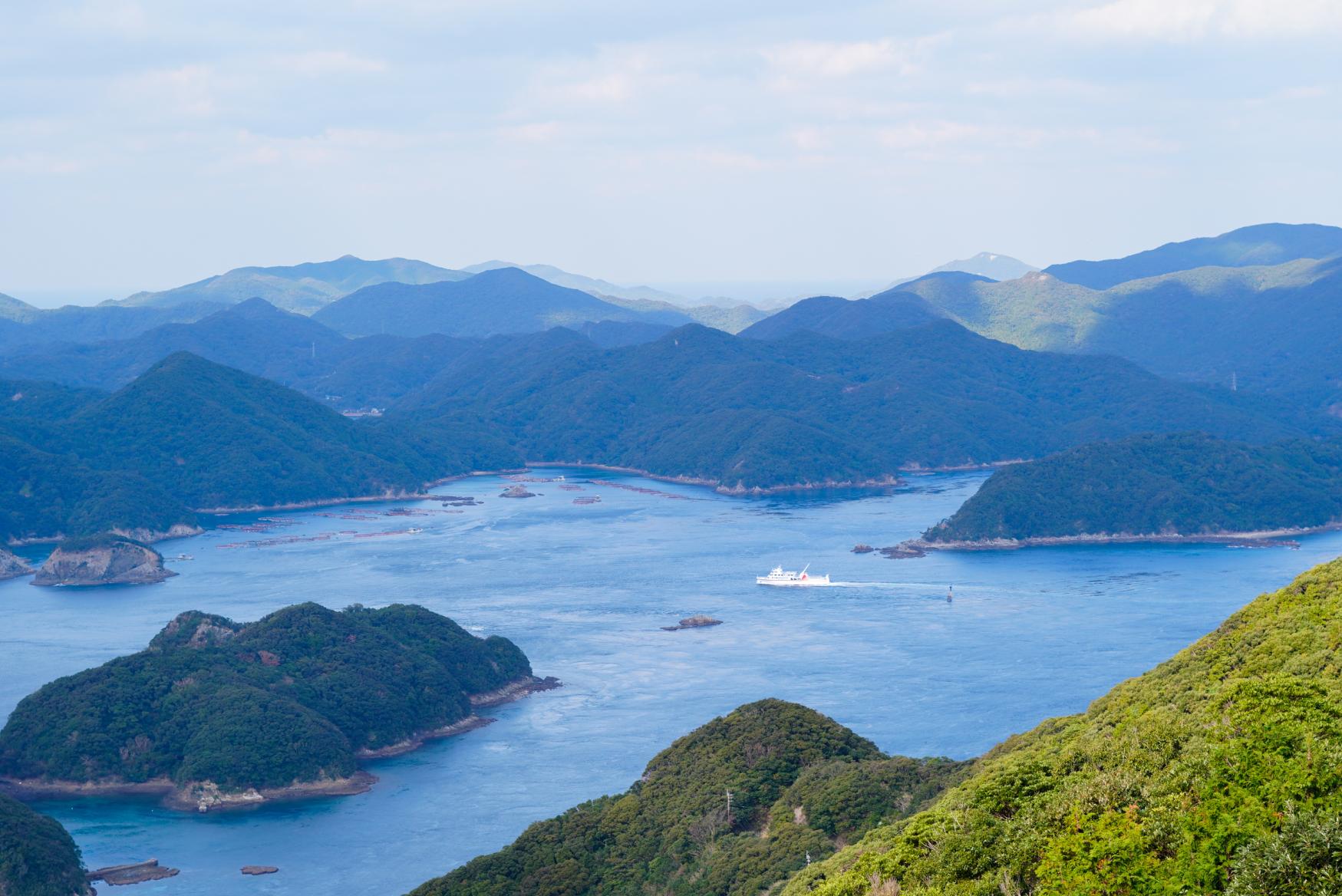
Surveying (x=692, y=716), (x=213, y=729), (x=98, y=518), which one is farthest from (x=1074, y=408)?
(x=213, y=729)

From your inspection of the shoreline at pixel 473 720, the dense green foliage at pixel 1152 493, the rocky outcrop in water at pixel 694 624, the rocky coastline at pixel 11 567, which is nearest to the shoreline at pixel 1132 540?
the dense green foliage at pixel 1152 493

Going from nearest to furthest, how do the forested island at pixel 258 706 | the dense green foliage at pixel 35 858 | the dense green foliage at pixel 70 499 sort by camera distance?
the dense green foliage at pixel 35 858
the forested island at pixel 258 706
the dense green foliage at pixel 70 499

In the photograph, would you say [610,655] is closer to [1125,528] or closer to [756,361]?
[1125,528]

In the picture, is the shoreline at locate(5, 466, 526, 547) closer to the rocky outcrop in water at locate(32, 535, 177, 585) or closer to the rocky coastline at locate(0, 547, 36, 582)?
the rocky coastline at locate(0, 547, 36, 582)

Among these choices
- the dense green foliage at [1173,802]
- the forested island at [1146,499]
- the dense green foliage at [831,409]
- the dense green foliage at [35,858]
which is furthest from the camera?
the dense green foliage at [831,409]

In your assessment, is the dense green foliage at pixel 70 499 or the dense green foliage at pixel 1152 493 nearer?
the dense green foliage at pixel 1152 493

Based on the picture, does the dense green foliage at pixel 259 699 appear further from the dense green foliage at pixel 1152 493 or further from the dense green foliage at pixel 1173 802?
the dense green foliage at pixel 1152 493
